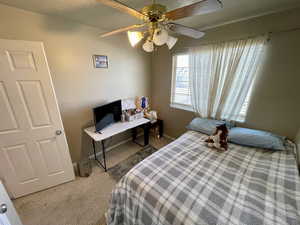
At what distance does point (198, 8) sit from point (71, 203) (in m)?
2.54

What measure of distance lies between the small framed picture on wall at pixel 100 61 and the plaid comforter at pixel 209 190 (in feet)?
6.11

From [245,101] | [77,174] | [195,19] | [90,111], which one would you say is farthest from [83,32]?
[245,101]

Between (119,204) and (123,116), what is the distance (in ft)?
5.22

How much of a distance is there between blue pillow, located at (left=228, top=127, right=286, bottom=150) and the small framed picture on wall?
8.09ft

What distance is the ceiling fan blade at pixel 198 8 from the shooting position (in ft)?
2.61

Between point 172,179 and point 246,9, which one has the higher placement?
point 246,9

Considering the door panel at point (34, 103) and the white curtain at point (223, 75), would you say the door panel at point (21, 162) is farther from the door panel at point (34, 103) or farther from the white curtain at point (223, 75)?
the white curtain at point (223, 75)

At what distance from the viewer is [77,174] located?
6.93ft

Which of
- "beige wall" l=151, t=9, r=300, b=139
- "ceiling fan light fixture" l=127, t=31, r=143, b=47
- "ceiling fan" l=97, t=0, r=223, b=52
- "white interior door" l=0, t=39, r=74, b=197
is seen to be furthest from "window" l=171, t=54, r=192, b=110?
"white interior door" l=0, t=39, r=74, b=197

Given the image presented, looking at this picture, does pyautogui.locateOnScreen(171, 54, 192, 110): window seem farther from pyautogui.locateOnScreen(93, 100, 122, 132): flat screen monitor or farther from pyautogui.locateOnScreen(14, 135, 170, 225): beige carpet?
pyautogui.locateOnScreen(14, 135, 170, 225): beige carpet

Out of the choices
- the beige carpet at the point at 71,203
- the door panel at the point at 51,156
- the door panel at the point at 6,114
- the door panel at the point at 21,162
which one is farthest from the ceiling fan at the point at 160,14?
the beige carpet at the point at 71,203

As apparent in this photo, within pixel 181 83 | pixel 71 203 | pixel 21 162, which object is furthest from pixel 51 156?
pixel 181 83

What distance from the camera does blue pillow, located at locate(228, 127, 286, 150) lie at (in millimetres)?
1617

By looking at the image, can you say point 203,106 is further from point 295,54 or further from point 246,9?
point 246,9
